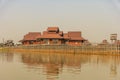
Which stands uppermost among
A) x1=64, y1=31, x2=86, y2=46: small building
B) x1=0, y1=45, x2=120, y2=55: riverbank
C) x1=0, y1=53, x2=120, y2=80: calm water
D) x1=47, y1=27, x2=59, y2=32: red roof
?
→ x1=47, y1=27, x2=59, y2=32: red roof

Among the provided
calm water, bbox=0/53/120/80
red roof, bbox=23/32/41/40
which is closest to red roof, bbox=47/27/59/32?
red roof, bbox=23/32/41/40

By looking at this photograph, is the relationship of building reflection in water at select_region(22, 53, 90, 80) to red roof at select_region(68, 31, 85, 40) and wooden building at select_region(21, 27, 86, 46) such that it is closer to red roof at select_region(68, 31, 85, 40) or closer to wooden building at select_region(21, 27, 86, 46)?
wooden building at select_region(21, 27, 86, 46)

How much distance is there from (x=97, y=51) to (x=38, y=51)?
9974mm

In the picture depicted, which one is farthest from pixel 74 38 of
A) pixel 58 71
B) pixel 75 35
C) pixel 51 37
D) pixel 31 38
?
pixel 58 71

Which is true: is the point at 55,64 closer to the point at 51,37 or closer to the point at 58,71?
the point at 58,71

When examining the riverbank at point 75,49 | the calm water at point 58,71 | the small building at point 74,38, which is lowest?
the calm water at point 58,71

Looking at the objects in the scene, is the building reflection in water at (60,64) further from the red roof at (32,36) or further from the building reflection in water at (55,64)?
the red roof at (32,36)

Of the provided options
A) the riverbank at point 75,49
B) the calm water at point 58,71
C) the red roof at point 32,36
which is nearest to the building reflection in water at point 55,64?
the calm water at point 58,71

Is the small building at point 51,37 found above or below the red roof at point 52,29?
below

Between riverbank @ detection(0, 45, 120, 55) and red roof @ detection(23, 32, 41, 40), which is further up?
red roof @ detection(23, 32, 41, 40)

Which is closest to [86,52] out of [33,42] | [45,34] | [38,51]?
[38,51]

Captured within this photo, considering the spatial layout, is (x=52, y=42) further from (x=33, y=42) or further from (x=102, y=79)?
(x=102, y=79)

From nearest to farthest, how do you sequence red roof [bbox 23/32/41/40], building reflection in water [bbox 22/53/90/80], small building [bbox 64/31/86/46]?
building reflection in water [bbox 22/53/90/80]
small building [bbox 64/31/86/46]
red roof [bbox 23/32/41/40]

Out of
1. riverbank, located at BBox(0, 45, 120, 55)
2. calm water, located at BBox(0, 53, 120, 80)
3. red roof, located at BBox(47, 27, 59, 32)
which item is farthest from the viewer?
red roof, located at BBox(47, 27, 59, 32)
